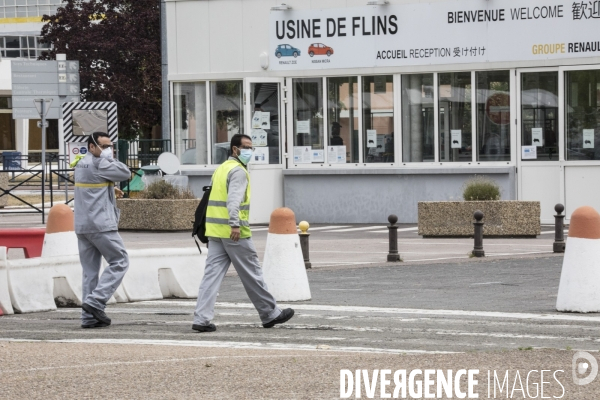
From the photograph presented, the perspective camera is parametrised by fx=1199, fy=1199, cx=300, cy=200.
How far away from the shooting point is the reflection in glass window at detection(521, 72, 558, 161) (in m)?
24.7

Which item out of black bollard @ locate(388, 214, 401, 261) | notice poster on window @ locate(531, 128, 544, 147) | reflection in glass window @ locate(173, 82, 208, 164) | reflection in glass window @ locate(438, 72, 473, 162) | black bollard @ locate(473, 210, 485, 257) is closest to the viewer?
black bollard @ locate(388, 214, 401, 261)

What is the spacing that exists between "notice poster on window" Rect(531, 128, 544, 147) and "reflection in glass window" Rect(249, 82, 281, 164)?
572 cm

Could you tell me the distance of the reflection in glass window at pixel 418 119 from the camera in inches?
1020

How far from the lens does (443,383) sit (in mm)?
7707

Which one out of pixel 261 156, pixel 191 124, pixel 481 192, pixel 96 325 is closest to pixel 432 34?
pixel 261 156

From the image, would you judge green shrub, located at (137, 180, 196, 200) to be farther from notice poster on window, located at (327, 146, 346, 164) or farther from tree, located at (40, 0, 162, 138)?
tree, located at (40, 0, 162, 138)

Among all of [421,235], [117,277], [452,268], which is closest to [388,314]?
[117,277]

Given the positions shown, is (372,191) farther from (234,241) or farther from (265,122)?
(234,241)

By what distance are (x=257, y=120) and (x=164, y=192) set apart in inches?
121

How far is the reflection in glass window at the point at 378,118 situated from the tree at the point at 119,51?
3443 centimetres

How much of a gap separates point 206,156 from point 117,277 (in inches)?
624

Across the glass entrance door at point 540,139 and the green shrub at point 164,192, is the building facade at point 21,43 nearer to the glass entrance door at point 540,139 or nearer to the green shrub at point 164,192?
the green shrub at point 164,192

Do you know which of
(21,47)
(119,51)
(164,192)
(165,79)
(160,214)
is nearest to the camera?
(160,214)

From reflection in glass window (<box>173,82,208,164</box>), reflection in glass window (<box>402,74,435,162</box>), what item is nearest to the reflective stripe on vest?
reflection in glass window (<box>402,74,435,162</box>)
